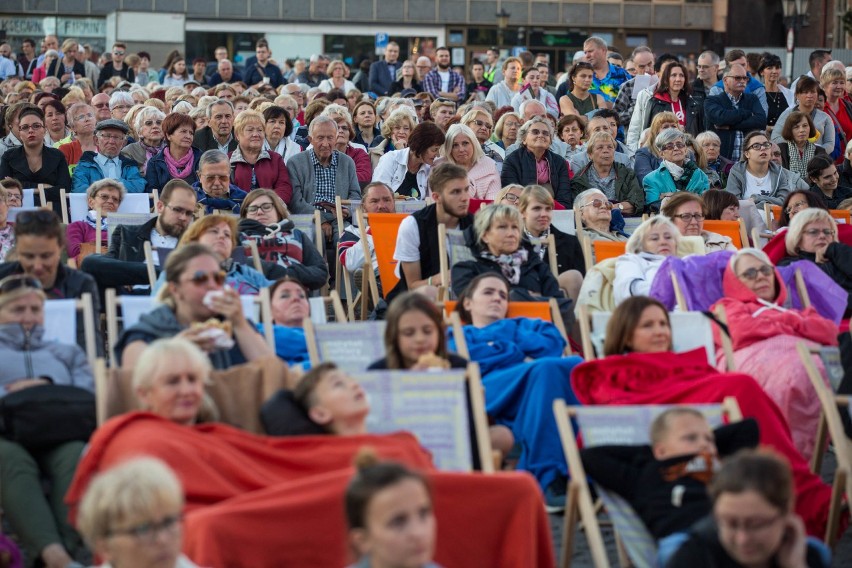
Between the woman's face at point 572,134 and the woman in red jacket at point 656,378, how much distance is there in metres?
6.23

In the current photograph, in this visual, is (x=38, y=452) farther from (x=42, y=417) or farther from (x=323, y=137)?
(x=323, y=137)

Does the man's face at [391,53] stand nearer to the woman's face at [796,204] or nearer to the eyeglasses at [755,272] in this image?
the woman's face at [796,204]

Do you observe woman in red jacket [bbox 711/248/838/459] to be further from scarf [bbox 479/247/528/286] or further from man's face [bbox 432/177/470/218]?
man's face [bbox 432/177/470/218]

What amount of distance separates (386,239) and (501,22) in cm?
2533

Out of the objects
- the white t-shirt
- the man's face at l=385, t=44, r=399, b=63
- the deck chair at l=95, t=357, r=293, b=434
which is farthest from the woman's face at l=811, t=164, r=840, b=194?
the man's face at l=385, t=44, r=399, b=63

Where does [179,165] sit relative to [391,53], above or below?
below

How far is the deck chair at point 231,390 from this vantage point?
5336 mm

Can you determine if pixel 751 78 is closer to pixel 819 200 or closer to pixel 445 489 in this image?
pixel 819 200

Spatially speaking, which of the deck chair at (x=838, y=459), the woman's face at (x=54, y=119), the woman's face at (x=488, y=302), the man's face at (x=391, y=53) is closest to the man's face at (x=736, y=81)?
the woman's face at (x=54, y=119)

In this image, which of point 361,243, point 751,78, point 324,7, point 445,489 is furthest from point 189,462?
point 324,7

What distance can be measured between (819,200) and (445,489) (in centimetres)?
617

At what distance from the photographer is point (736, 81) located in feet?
46.2

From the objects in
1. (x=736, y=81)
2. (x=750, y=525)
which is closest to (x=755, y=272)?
(x=750, y=525)

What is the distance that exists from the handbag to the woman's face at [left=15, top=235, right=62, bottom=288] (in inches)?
53.9
